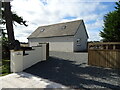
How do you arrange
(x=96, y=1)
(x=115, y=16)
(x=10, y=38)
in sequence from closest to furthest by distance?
(x=96, y=1)
(x=10, y=38)
(x=115, y=16)

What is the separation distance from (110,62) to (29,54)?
6.39 meters

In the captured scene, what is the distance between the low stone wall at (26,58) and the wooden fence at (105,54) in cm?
493

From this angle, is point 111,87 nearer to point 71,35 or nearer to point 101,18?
point 71,35

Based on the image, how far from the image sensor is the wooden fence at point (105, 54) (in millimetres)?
8094

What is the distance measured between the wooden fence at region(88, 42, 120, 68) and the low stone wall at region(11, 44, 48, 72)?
4.93 m

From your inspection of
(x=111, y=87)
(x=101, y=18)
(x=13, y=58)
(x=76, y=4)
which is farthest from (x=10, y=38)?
(x=101, y=18)

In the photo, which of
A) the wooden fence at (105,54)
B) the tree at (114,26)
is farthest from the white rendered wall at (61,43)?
the wooden fence at (105,54)

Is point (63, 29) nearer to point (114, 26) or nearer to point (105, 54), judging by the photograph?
point (114, 26)

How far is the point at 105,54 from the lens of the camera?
850cm

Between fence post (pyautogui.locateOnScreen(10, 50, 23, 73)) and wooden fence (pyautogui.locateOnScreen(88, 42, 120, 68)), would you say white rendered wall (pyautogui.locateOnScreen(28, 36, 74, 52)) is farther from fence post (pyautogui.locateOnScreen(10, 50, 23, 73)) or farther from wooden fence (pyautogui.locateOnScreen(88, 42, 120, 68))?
fence post (pyautogui.locateOnScreen(10, 50, 23, 73))

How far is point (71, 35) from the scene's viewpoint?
67.3 ft

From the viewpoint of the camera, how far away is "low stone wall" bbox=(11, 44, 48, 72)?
26.4ft

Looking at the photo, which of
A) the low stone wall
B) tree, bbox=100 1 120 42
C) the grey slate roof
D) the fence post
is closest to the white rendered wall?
the grey slate roof

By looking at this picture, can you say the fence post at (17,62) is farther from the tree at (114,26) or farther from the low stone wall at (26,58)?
the tree at (114,26)
